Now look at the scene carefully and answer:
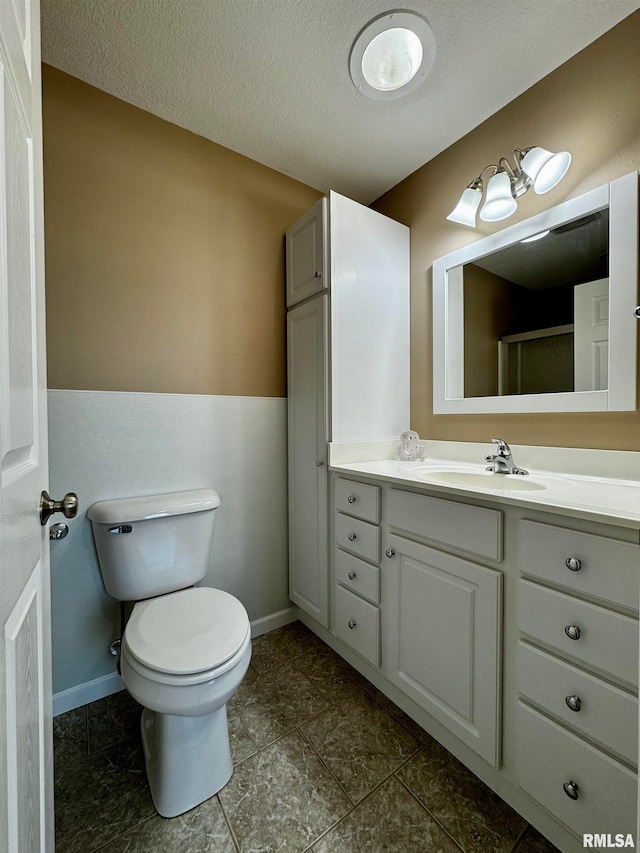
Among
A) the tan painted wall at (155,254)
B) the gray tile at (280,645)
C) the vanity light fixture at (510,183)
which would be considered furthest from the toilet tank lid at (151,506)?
the vanity light fixture at (510,183)

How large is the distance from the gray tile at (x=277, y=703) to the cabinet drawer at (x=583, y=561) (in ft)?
3.23

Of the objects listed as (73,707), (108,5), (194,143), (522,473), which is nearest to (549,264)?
(522,473)

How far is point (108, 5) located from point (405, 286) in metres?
1.46

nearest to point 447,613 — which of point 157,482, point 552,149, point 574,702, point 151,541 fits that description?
point 574,702

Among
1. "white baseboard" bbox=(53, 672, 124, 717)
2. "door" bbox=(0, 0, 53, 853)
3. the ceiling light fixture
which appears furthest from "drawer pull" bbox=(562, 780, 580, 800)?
the ceiling light fixture

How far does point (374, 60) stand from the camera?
126 centimetres

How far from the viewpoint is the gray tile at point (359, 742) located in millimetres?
1079

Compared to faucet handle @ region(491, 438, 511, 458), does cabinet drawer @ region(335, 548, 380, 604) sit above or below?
below

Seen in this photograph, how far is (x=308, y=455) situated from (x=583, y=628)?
3.79 feet

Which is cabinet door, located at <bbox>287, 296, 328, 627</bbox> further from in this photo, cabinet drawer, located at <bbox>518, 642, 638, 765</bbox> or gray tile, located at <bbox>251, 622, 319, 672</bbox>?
cabinet drawer, located at <bbox>518, 642, 638, 765</bbox>

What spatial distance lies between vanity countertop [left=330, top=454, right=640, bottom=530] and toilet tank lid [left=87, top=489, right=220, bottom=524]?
1.81 feet

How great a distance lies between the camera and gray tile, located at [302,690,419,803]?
3.54 ft

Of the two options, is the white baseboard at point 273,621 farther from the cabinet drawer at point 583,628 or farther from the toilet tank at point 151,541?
the cabinet drawer at point 583,628

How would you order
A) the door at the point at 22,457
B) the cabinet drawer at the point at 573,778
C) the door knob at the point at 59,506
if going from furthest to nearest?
the cabinet drawer at the point at 573,778 < the door knob at the point at 59,506 < the door at the point at 22,457
